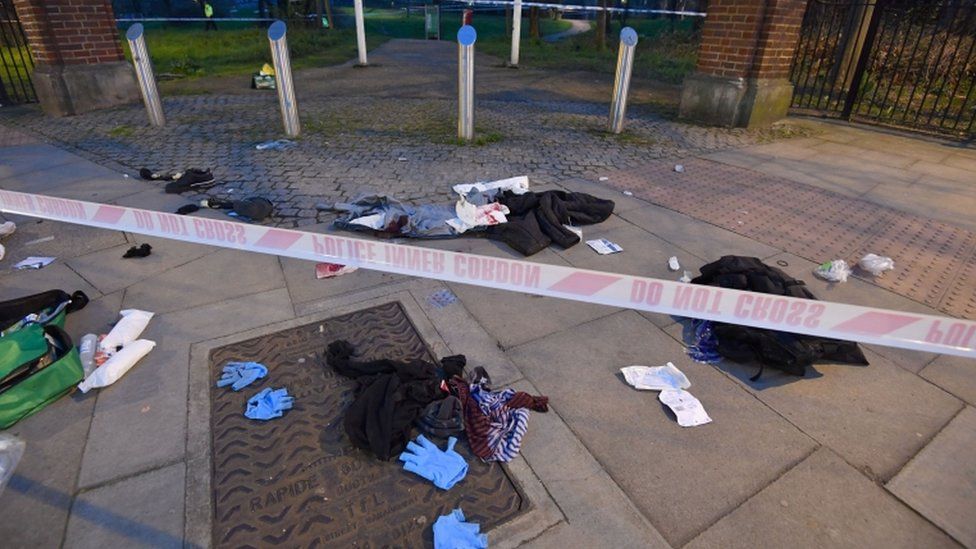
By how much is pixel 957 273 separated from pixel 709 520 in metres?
3.42

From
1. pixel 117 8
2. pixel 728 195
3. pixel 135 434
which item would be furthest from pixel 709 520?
pixel 117 8

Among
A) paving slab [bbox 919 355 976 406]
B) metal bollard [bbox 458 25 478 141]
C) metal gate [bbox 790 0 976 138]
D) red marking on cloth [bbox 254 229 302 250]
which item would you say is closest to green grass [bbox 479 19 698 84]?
metal gate [bbox 790 0 976 138]

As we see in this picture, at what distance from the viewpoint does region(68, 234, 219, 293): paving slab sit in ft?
12.3

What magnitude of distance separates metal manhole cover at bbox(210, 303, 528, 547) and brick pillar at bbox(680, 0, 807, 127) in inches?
293

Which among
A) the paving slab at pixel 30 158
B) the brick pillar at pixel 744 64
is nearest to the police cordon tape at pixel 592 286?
the paving slab at pixel 30 158

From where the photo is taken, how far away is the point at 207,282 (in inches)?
146

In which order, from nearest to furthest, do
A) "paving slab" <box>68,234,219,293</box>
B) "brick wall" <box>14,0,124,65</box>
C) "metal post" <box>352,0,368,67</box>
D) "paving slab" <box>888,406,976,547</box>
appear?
"paving slab" <box>888,406,976,547</box>
"paving slab" <box>68,234,219,293</box>
"brick wall" <box>14,0,124,65</box>
"metal post" <box>352,0,368,67</box>

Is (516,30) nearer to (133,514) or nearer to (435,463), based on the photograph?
(435,463)

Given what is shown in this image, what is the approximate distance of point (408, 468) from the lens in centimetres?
225

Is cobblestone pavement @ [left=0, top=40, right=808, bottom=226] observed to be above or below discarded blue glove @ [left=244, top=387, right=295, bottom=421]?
above

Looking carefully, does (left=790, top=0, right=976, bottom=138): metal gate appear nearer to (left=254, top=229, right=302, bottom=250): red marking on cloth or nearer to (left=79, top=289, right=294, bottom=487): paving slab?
(left=254, top=229, right=302, bottom=250): red marking on cloth

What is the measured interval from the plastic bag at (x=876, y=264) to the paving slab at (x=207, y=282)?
434cm

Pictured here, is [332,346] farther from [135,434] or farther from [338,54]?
[338,54]

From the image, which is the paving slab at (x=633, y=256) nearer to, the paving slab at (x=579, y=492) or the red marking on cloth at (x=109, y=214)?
the paving slab at (x=579, y=492)
